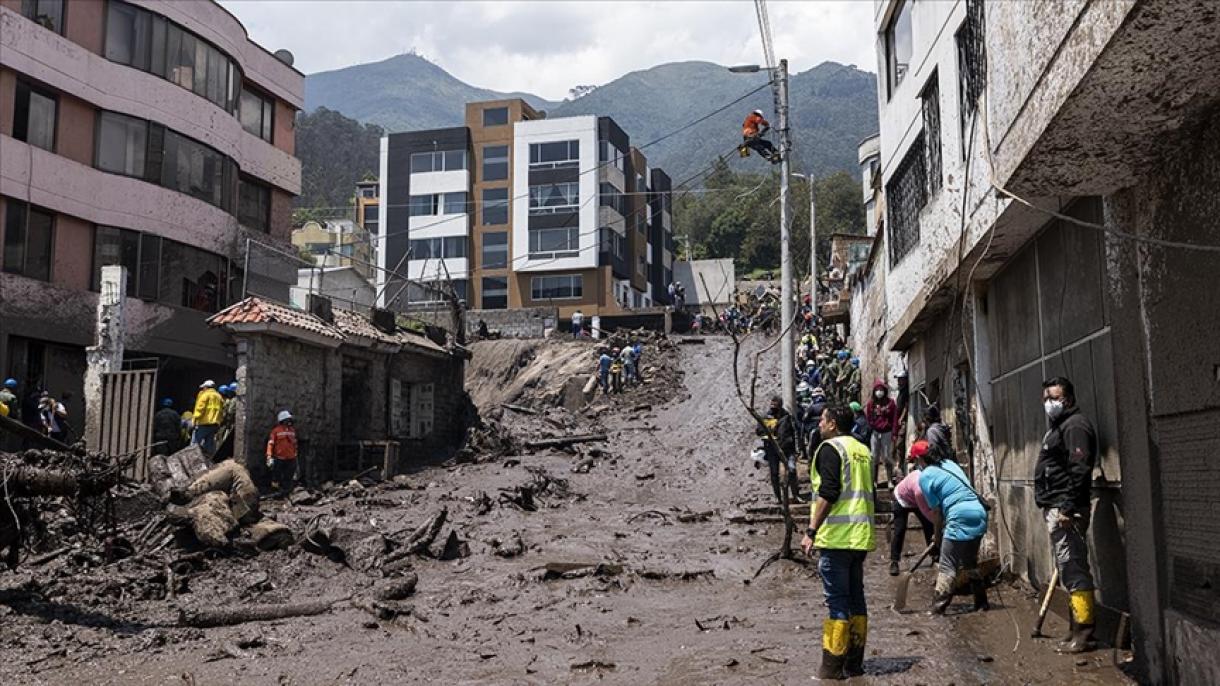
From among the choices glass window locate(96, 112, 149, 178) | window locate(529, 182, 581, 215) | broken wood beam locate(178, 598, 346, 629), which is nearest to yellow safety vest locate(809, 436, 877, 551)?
broken wood beam locate(178, 598, 346, 629)

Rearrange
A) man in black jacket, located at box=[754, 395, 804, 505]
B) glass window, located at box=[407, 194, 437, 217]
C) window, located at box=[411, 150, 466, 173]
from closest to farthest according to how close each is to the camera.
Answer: man in black jacket, located at box=[754, 395, 804, 505], window, located at box=[411, 150, 466, 173], glass window, located at box=[407, 194, 437, 217]

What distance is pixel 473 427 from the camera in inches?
1039

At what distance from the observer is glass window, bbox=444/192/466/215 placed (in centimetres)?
5781

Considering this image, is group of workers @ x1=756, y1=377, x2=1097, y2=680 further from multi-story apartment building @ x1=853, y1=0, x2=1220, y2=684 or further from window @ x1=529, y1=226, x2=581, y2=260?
window @ x1=529, y1=226, x2=581, y2=260

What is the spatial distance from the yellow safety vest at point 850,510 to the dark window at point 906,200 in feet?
27.8

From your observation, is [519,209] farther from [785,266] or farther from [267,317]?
[267,317]

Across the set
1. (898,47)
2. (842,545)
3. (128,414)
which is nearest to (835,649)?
(842,545)

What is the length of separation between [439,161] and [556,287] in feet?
35.7

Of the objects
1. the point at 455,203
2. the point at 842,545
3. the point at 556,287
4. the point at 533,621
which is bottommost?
the point at 533,621

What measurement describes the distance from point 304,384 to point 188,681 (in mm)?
12168

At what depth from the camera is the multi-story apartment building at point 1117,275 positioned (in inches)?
214

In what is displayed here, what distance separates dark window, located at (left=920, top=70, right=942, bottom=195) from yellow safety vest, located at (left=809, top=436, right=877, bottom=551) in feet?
23.1

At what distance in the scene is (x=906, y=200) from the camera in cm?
1655

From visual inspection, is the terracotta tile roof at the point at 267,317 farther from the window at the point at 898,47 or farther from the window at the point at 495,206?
the window at the point at 495,206
